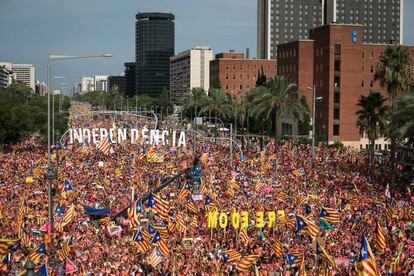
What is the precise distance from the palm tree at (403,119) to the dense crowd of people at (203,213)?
3.47 metres

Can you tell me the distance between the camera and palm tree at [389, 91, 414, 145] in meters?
37.2

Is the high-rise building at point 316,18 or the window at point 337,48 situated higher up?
the high-rise building at point 316,18

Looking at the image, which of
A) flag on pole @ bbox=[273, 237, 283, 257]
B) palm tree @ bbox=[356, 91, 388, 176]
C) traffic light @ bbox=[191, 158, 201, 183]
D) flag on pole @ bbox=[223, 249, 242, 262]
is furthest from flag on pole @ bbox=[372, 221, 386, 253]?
palm tree @ bbox=[356, 91, 388, 176]

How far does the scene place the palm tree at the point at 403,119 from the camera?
37188mm

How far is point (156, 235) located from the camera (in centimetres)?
2200

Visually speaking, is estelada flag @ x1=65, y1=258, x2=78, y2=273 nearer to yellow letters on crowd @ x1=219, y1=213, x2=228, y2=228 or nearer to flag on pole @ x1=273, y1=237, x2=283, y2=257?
flag on pole @ x1=273, y1=237, x2=283, y2=257

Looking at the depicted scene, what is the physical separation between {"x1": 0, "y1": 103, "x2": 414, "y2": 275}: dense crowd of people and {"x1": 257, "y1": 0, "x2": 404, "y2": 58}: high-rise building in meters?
111

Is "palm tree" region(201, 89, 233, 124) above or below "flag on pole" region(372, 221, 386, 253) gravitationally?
above

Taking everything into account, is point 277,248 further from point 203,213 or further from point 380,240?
point 203,213

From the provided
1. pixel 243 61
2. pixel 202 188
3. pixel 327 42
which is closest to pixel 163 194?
pixel 202 188

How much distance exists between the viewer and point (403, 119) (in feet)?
127

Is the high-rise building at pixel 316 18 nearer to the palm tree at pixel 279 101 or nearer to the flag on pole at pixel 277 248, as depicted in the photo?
the palm tree at pixel 279 101

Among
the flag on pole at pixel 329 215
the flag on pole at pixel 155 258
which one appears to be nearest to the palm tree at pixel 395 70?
the flag on pole at pixel 329 215

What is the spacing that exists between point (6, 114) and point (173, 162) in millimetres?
21229
